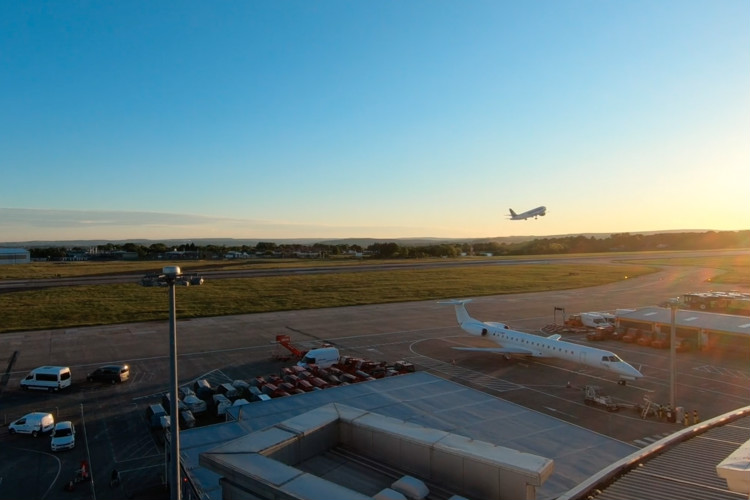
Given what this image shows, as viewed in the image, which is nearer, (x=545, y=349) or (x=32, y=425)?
(x=32, y=425)

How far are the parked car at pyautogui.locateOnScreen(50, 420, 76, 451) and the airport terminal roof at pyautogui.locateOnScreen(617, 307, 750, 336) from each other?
2460 inches

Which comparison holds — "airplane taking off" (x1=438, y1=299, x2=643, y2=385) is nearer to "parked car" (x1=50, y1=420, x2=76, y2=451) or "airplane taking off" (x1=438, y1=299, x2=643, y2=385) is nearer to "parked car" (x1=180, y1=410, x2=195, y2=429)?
"parked car" (x1=180, y1=410, x2=195, y2=429)

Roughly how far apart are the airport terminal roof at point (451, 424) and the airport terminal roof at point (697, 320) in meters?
42.1

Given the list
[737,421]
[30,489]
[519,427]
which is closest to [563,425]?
[519,427]

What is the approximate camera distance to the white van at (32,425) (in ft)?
109

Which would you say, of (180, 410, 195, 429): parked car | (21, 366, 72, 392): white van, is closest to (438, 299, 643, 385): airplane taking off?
(180, 410, 195, 429): parked car

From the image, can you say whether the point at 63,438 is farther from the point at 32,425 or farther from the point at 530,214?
the point at 530,214

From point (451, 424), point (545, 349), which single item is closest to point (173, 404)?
point (451, 424)

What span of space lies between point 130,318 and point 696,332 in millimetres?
79109

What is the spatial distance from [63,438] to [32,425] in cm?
420

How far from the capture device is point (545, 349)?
50.3 metres

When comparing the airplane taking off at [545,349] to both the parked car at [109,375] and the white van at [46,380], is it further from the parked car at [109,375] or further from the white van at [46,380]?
the white van at [46,380]

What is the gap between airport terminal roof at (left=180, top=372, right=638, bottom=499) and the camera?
73.1ft

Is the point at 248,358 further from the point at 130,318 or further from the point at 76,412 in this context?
the point at 130,318
